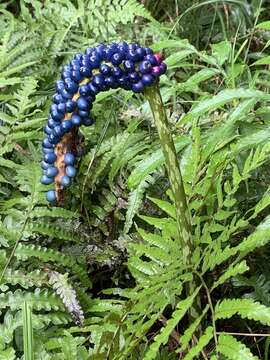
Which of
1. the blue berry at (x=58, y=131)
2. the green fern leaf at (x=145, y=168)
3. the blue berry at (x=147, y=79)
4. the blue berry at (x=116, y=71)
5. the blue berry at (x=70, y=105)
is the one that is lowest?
the green fern leaf at (x=145, y=168)

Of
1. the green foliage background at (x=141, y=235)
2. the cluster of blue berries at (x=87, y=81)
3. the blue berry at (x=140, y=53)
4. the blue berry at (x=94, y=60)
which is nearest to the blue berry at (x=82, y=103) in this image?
the cluster of blue berries at (x=87, y=81)

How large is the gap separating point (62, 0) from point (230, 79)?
5.28ft

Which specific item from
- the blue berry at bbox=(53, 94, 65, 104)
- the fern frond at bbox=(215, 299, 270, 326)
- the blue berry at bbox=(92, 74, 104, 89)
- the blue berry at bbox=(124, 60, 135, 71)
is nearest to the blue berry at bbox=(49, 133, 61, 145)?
the blue berry at bbox=(53, 94, 65, 104)

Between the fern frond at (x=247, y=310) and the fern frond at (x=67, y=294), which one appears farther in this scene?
the fern frond at (x=67, y=294)

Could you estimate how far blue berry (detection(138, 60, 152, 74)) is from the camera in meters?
2.00

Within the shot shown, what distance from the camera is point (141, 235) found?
2.51 meters

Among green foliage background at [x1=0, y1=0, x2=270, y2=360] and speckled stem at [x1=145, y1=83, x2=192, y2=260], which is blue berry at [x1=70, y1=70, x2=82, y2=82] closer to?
speckled stem at [x1=145, y1=83, x2=192, y2=260]

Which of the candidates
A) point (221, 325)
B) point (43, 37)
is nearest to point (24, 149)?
point (43, 37)

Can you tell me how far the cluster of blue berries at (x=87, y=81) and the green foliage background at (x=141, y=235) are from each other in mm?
404

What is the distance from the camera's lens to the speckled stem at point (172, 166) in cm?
208

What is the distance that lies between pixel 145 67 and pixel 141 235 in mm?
718

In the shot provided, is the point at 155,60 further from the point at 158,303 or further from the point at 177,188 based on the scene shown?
the point at 158,303

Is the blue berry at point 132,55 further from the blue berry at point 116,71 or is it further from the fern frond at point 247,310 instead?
the fern frond at point 247,310

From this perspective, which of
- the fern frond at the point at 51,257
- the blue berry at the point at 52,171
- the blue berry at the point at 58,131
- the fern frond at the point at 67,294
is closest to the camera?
the blue berry at the point at 58,131
